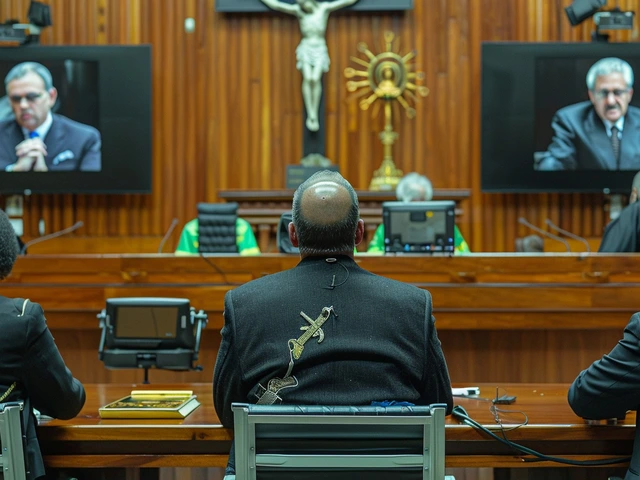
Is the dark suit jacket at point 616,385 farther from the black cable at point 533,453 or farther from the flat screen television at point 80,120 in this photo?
the flat screen television at point 80,120

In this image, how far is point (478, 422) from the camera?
2.34 meters

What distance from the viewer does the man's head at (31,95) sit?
8.10 m

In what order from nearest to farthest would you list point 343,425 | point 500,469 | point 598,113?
point 343,425 < point 500,469 < point 598,113

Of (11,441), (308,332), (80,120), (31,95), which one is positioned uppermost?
(31,95)

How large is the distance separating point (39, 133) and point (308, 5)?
112 inches

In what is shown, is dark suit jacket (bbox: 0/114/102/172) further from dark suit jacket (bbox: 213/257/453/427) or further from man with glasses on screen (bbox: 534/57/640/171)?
dark suit jacket (bbox: 213/257/453/427)

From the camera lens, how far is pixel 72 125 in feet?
26.7

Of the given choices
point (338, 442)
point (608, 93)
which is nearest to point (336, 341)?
point (338, 442)

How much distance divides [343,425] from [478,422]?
666mm

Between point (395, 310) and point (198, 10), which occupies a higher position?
point (198, 10)

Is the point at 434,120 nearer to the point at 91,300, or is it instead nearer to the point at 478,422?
the point at 91,300

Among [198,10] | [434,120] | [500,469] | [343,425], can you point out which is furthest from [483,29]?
[343,425]

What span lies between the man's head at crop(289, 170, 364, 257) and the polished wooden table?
565mm

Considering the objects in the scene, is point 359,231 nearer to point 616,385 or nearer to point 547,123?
point 616,385
